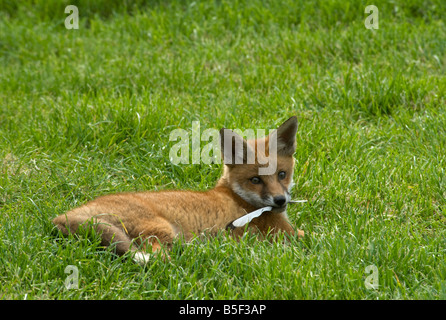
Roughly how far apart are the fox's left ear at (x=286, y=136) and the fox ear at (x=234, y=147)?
1.02 feet

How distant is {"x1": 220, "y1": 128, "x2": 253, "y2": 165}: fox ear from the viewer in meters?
5.26

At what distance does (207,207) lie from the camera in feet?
16.7

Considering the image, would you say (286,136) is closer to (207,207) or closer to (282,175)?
(282,175)

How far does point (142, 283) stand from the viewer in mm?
4207

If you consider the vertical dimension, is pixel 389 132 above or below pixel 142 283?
above

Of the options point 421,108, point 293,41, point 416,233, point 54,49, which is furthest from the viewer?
point 54,49

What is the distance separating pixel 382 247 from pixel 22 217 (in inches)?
114

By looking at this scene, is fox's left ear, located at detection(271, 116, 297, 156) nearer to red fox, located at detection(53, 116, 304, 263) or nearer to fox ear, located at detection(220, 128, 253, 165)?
red fox, located at detection(53, 116, 304, 263)

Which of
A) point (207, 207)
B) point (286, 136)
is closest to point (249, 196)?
point (207, 207)

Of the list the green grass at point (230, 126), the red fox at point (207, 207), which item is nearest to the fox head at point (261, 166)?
the red fox at point (207, 207)

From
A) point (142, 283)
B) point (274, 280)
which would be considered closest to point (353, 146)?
point (274, 280)

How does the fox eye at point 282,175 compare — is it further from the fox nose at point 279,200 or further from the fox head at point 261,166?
the fox nose at point 279,200

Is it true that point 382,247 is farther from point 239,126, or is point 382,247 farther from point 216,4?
point 216,4

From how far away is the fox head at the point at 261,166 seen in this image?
17.1ft
